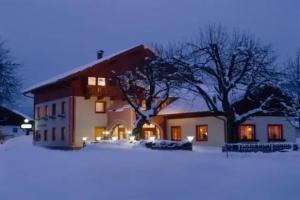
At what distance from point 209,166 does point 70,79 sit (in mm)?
26652

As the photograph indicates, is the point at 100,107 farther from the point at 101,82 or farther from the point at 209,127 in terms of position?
the point at 209,127

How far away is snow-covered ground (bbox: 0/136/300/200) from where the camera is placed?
1369 centimetres

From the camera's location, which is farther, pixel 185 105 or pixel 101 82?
pixel 101 82

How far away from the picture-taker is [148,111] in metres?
39.4

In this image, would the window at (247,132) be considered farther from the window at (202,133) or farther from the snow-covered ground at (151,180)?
the snow-covered ground at (151,180)

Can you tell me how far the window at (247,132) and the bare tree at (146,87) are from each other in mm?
6543

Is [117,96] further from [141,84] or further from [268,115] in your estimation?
[268,115]

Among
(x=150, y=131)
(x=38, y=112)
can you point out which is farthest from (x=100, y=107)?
(x=38, y=112)

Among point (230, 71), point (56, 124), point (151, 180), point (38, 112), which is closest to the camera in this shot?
point (151, 180)

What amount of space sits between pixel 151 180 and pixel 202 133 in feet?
80.3

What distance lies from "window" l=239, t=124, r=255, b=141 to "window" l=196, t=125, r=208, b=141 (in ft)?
9.06

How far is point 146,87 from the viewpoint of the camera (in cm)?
4144

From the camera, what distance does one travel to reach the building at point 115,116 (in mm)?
40156

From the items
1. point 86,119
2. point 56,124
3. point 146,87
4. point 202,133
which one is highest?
point 146,87
